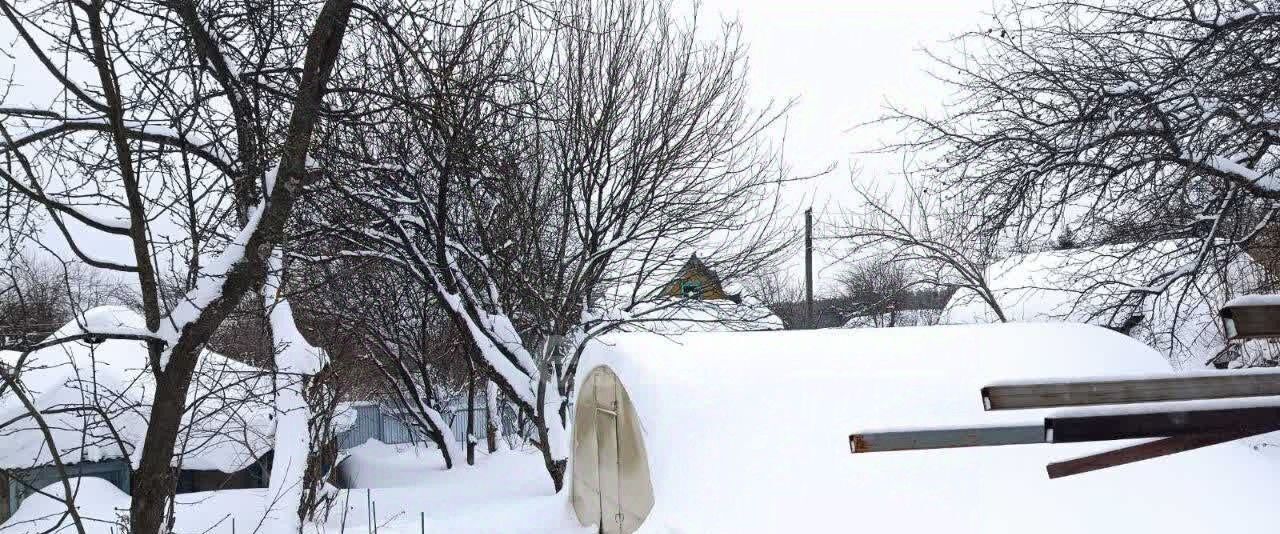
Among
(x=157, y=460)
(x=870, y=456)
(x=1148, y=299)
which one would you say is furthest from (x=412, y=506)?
(x=1148, y=299)

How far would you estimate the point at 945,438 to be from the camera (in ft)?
7.45

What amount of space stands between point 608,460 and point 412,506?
580 centimetres

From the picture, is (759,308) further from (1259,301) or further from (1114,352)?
(1259,301)

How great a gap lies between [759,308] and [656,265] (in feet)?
7.42

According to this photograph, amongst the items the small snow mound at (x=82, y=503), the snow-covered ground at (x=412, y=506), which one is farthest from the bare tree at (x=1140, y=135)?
the small snow mound at (x=82, y=503)

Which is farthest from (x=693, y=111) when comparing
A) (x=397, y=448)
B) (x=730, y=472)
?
(x=397, y=448)

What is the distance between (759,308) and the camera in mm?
15562

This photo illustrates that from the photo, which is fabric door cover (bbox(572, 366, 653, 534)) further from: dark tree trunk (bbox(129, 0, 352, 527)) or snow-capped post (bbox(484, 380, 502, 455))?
snow-capped post (bbox(484, 380, 502, 455))

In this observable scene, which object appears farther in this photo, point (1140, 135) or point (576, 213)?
point (576, 213)

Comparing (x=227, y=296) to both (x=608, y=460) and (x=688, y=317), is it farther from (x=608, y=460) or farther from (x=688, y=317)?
(x=688, y=317)

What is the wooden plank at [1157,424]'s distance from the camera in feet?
7.14

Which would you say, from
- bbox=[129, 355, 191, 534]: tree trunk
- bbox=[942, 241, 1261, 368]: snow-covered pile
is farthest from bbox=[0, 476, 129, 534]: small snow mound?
bbox=[942, 241, 1261, 368]: snow-covered pile

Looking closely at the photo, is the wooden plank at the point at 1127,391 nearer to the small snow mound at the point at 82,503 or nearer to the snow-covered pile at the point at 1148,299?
the snow-covered pile at the point at 1148,299

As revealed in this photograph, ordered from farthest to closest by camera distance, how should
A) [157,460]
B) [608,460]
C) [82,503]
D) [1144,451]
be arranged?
[82,503]
[608,460]
[157,460]
[1144,451]
